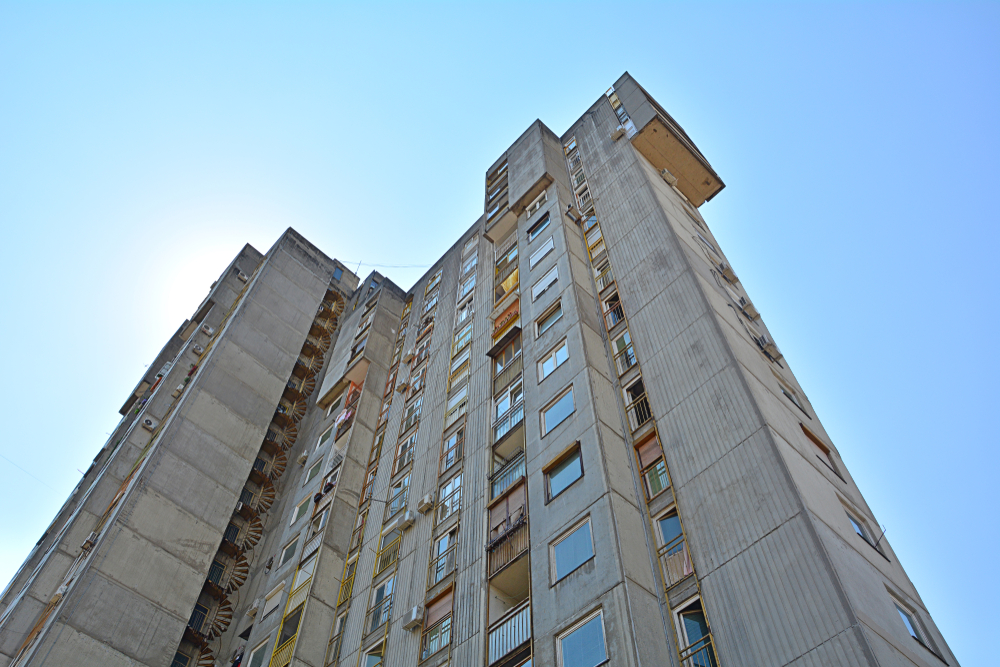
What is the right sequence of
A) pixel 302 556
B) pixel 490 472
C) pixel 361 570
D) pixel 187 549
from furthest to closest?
pixel 187 549 < pixel 302 556 < pixel 361 570 < pixel 490 472

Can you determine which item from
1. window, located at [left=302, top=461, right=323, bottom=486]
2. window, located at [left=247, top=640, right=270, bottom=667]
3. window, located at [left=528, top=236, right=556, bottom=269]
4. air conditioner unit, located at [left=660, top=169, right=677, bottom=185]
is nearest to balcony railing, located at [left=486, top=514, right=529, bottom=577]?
window, located at [left=247, top=640, right=270, bottom=667]

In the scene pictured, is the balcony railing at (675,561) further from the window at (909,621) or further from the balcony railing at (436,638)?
the balcony railing at (436,638)

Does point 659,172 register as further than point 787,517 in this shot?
Yes

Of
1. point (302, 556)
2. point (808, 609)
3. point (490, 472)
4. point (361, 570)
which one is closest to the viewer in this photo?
point (808, 609)

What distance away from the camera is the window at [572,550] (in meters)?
16.4

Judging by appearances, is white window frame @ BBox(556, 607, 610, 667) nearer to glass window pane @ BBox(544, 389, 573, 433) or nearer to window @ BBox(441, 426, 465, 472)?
glass window pane @ BBox(544, 389, 573, 433)

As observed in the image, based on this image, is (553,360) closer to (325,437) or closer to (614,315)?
(614,315)

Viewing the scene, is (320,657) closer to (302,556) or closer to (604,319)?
(302,556)

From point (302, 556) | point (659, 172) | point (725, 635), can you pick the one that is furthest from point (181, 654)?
point (659, 172)

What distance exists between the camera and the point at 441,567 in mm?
22172

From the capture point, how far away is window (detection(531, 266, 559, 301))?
88.7 ft

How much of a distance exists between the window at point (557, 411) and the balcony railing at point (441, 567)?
441 cm

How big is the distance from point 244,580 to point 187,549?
296 cm

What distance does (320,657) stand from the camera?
967 inches
